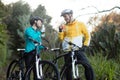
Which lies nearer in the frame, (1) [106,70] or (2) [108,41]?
(1) [106,70]

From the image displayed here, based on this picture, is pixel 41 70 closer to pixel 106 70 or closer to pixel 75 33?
pixel 75 33

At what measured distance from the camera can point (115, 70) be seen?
14.2 m

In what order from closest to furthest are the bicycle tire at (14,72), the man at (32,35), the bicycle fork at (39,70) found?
the bicycle fork at (39,70) → the man at (32,35) → the bicycle tire at (14,72)

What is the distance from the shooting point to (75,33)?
11.1 meters

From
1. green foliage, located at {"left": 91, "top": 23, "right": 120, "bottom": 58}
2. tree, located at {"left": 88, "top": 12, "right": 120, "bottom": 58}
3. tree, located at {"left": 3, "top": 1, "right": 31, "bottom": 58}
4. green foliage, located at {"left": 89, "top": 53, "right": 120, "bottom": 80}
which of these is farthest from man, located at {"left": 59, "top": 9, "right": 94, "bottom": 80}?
tree, located at {"left": 3, "top": 1, "right": 31, "bottom": 58}

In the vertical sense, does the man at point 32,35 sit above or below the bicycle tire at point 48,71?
above

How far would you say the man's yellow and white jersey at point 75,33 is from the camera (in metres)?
11.1

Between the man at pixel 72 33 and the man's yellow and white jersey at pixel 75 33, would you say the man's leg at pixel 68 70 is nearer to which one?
the man at pixel 72 33

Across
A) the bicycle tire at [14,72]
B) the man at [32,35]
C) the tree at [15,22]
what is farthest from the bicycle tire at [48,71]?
the tree at [15,22]

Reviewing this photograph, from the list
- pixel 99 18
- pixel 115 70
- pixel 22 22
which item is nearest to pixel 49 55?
pixel 115 70

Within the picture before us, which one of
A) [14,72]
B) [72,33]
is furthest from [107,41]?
[72,33]

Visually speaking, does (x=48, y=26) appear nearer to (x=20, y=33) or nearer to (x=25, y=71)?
(x=20, y=33)

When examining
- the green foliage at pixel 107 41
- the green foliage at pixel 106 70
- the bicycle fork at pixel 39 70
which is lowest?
the green foliage at pixel 106 70

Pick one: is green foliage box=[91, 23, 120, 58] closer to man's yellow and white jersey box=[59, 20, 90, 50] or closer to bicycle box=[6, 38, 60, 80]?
bicycle box=[6, 38, 60, 80]
